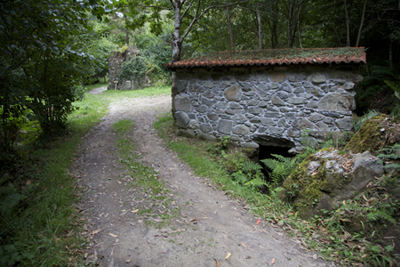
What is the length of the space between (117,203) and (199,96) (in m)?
4.30

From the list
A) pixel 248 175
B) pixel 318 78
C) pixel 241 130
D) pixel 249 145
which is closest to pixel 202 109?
pixel 241 130

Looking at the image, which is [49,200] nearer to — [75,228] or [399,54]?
[75,228]

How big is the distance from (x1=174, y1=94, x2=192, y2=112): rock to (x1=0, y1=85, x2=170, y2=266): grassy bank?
3514 mm

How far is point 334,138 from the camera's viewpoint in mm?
5602

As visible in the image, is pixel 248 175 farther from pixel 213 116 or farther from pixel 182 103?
pixel 182 103

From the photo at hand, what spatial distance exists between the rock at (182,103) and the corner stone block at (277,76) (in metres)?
2.77

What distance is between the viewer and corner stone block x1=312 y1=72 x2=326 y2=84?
5.58 m

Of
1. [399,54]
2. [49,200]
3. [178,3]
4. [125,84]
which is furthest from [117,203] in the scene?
[125,84]

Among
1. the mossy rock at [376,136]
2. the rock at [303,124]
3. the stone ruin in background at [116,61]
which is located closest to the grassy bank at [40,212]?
the mossy rock at [376,136]

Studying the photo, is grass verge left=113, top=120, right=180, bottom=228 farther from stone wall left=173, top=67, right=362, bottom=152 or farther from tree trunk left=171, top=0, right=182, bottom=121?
tree trunk left=171, top=0, right=182, bottom=121

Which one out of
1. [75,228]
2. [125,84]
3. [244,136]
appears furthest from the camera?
[125,84]

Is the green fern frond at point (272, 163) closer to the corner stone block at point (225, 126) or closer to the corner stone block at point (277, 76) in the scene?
the corner stone block at point (225, 126)

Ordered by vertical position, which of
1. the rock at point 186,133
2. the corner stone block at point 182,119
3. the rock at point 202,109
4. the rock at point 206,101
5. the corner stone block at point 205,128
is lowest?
the rock at point 186,133

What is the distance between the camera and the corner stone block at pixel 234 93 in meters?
6.47
